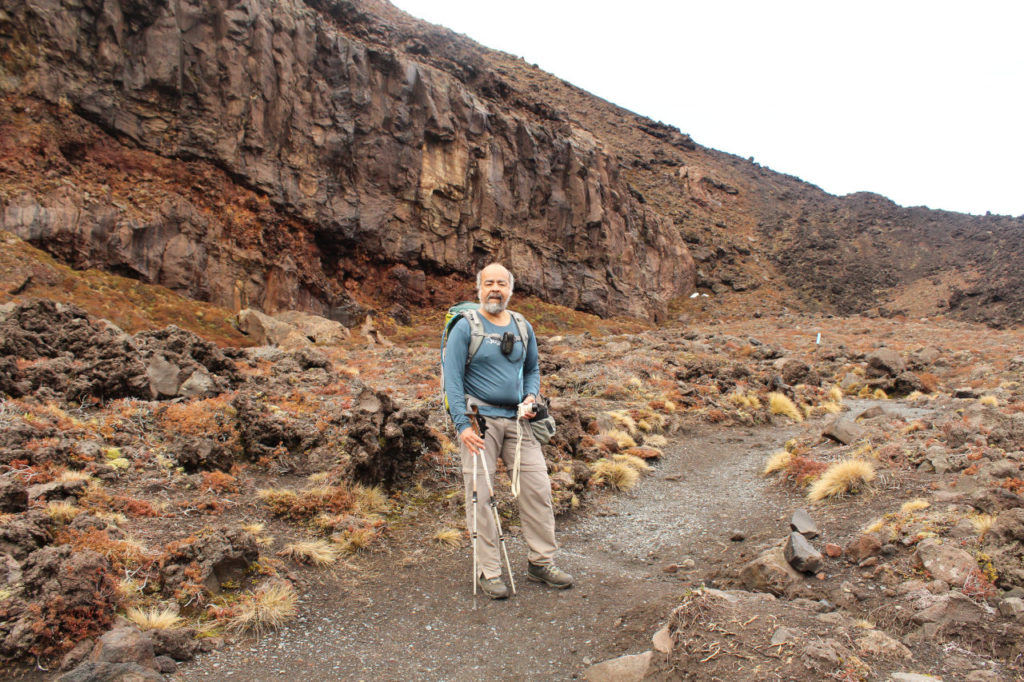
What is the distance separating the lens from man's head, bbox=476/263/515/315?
462 cm

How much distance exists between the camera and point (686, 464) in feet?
32.4

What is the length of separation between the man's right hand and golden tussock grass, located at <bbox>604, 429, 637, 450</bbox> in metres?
5.99

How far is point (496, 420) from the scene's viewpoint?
4.65m

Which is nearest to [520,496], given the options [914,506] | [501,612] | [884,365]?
A: [501,612]

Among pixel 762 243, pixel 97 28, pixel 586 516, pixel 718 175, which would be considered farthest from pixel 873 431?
pixel 718 175

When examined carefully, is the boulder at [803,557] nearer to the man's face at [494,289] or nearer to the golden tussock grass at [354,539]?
Result: the man's face at [494,289]

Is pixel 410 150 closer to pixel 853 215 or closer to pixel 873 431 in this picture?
pixel 873 431

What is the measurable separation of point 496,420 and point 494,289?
1049 mm

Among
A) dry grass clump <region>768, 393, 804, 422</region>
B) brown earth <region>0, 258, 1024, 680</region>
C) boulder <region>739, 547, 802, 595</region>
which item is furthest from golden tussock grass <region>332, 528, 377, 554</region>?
dry grass clump <region>768, 393, 804, 422</region>

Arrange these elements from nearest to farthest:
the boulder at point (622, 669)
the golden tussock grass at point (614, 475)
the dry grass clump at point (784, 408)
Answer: the boulder at point (622, 669) < the golden tussock grass at point (614, 475) < the dry grass clump at point (784, 408)

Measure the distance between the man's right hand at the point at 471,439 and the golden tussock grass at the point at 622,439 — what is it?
599 centimetres

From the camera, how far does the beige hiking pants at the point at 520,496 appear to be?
180 inches

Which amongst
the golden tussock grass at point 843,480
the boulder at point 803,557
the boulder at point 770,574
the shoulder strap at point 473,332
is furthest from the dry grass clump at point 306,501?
the golden tussock grass at point 843,480

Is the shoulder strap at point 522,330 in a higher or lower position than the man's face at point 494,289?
lower
